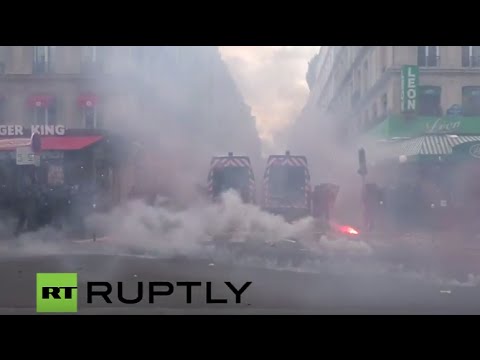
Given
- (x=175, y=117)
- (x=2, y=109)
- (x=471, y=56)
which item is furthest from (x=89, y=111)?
(x=471, y=56)

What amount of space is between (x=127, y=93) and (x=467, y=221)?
2.85 m

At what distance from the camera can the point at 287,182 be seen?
431 centimetres

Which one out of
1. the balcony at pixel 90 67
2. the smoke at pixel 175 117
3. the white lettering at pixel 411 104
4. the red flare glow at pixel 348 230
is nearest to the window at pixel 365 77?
the white lettering at pixel 411 104

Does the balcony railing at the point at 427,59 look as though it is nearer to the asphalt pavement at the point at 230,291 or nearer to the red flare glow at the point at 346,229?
the red flare glow at the point at 346,229

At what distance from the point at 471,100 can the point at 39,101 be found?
3567 mm

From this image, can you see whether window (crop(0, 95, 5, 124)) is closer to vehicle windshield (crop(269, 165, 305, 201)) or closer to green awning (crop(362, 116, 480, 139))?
vehicle windshield (crop(269, 165, 305, 201))

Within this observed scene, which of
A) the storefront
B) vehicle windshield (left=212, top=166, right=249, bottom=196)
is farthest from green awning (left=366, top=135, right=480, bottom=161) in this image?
the storefront

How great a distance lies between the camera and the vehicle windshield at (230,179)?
13.8 feet

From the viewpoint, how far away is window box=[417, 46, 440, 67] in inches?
160

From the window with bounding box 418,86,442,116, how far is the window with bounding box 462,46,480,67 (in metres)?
1.82

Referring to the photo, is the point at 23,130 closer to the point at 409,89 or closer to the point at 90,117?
the point at 90,117
